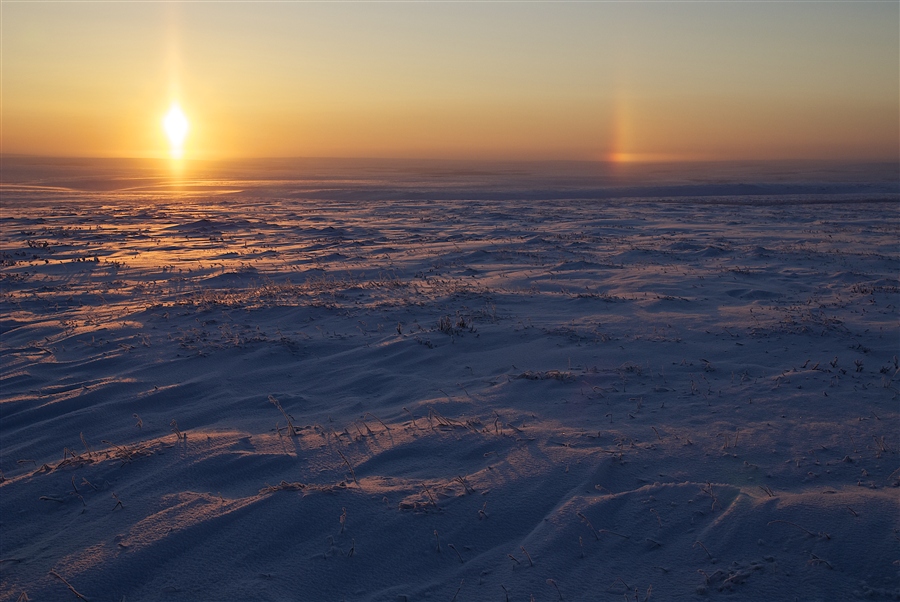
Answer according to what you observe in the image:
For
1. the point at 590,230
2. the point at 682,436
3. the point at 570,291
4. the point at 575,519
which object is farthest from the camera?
the point at 590,230

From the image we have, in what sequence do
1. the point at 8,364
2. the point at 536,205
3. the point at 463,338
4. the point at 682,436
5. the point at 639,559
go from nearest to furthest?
1. the point at 639,559
2. the point at 682,436
3. the point at 8,364
4. the point at 463,338
5. the point at 536,205

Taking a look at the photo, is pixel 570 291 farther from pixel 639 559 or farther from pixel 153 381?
pixel 639 559

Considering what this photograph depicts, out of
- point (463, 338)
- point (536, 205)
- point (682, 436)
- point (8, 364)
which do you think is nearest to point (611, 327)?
point (463, 338)

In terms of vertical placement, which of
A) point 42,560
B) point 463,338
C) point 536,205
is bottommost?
point 42,560

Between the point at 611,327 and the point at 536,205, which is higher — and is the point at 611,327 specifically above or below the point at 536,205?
below

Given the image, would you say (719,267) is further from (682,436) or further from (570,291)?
(682,436)

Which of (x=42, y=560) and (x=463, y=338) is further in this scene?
(x=463, y=338)
